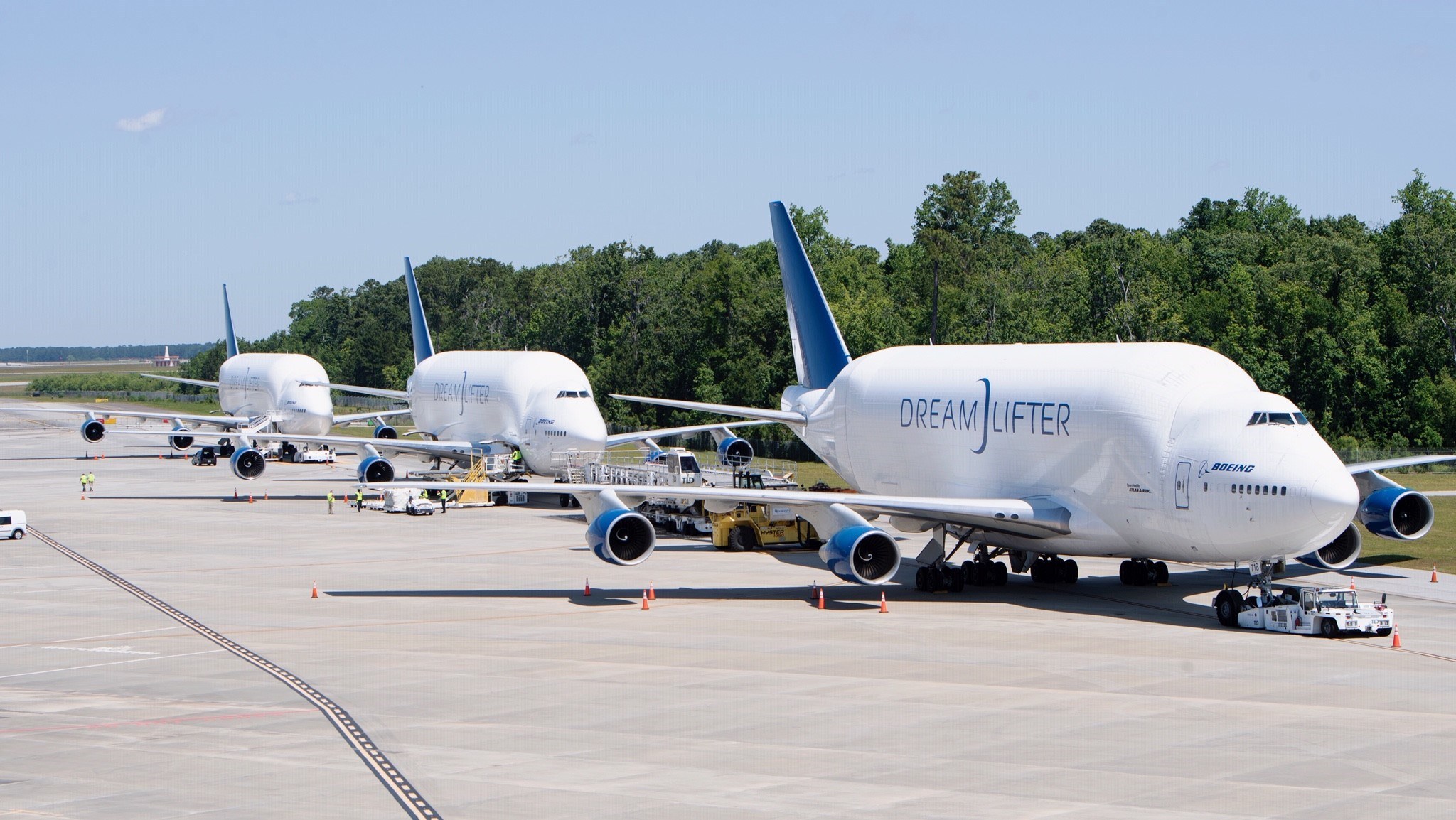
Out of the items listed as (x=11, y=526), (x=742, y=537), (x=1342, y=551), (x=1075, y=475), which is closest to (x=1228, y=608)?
(x=1075, y=475)

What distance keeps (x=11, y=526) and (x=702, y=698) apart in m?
38.5

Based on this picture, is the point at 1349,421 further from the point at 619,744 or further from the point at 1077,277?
the point at 619,744

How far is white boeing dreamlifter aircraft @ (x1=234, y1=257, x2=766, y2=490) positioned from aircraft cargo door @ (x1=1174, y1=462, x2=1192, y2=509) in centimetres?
2963

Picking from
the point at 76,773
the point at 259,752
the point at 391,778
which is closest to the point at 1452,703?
the point at 391,778

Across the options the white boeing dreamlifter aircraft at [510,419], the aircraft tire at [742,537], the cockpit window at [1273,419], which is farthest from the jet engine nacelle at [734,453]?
the cockpit window at [1273,419]

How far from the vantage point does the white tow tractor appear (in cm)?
3095

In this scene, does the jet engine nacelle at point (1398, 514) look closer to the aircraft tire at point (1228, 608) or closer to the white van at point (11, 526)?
the aircraft tire at point (1228, 608)

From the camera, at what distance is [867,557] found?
3550 centimetres

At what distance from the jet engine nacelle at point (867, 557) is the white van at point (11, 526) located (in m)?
34.2

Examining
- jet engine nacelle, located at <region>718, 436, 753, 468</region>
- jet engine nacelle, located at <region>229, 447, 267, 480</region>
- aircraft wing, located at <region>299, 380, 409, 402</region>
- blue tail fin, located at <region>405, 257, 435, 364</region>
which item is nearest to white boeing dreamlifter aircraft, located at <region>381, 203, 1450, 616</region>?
jet engine nacelle, located at <region>718, 436, 753, 468</region>

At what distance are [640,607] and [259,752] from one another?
15463 millimetres

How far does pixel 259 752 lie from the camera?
21.8m

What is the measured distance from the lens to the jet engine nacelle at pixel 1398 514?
123 ft

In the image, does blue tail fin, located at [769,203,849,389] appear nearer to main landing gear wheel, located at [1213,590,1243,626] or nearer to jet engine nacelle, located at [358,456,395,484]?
main landing gear wheel, located at [1213,590,1243,626]
